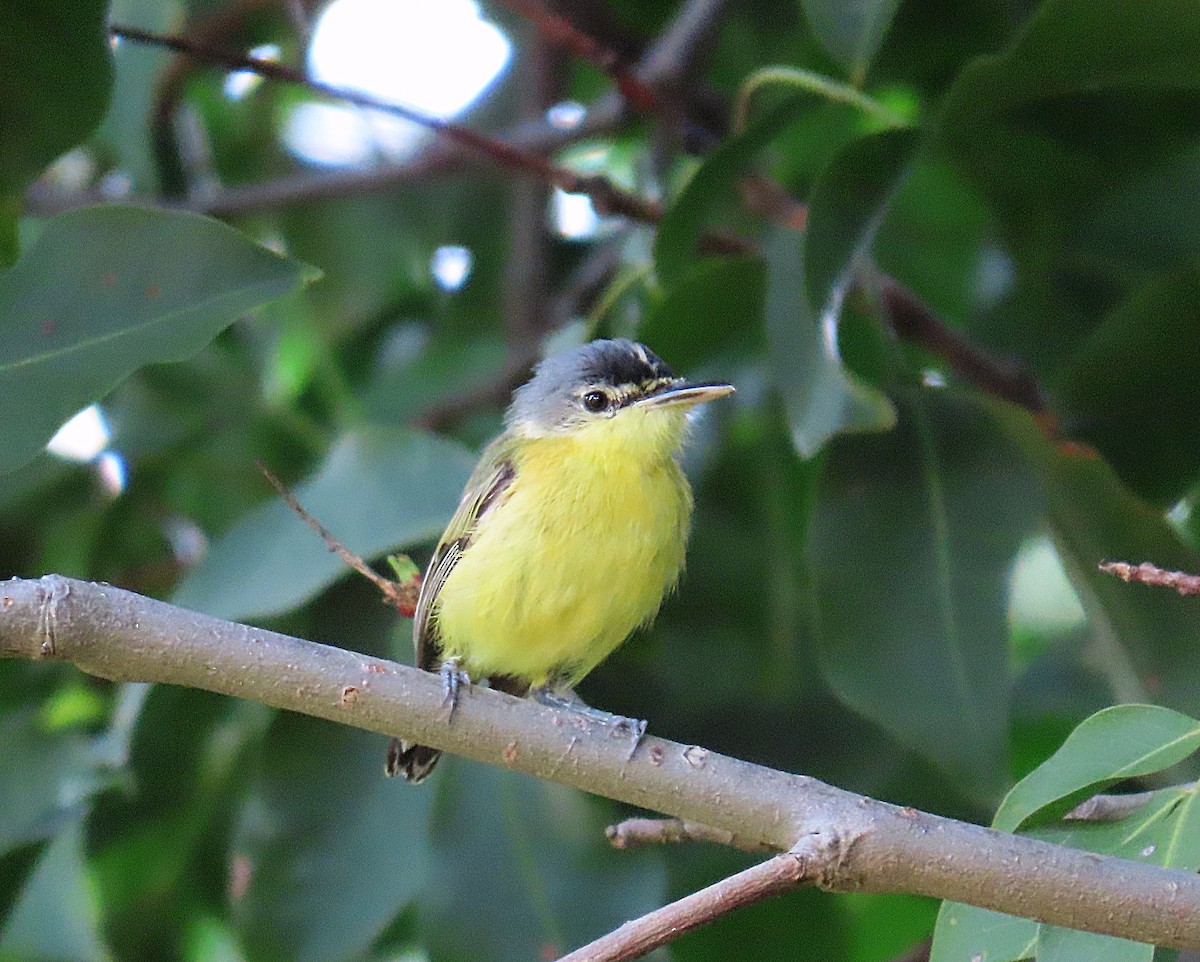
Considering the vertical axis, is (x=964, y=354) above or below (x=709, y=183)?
below

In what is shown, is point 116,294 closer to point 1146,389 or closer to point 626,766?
point 626,766

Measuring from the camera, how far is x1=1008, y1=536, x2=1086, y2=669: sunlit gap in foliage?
5480 mm

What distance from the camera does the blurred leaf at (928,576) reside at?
310cm

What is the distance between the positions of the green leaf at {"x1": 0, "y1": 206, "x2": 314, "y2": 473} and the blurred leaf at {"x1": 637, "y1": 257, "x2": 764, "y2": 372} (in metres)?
1.20

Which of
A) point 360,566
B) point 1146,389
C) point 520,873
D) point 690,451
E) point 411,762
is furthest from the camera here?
point 690,451

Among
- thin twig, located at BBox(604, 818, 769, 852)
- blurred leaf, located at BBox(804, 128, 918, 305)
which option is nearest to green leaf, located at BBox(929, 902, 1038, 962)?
thin twig, located at BBox(604, 818, 769, 852)

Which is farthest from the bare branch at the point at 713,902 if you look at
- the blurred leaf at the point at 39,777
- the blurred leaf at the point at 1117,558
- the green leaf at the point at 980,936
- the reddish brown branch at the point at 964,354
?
the blurred leaf at the point at 39,777

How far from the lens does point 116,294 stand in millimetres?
2982

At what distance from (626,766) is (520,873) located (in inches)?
55.4

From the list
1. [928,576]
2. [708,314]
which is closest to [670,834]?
[928,576]

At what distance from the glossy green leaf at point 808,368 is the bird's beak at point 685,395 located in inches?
15.6

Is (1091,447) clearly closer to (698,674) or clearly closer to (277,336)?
(698,674)

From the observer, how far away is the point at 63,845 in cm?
416

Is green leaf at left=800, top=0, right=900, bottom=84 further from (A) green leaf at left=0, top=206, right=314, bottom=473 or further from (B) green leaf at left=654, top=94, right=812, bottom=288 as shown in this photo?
(A) green leaf at left=0, top=206, right=314, bottom=473
